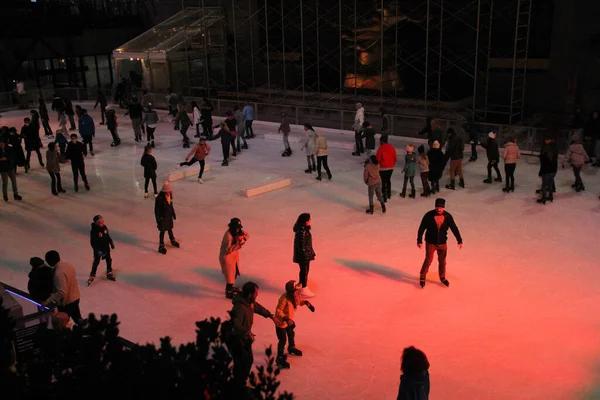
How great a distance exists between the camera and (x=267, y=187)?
1298 cm

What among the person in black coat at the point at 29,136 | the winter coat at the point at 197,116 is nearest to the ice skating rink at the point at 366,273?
the person in black coat at the point at 29,136

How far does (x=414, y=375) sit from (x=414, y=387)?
10cm

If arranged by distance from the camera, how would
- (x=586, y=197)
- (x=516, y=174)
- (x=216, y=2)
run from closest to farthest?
(x=586, y=197), (x=516, y=174), (x=216, y=2)

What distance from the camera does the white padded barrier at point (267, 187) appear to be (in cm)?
1269

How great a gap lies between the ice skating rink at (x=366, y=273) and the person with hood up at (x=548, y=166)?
1.09 feet

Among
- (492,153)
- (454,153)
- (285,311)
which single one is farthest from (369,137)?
(285,311)

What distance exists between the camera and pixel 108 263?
8914 millimetres

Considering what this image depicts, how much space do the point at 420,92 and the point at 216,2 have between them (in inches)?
373

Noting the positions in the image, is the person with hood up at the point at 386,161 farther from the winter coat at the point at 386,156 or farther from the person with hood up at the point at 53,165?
the person with hood up at the point at 53,165

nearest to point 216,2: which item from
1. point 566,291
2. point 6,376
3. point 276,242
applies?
point 276,242

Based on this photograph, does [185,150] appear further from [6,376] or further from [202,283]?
[6,376]

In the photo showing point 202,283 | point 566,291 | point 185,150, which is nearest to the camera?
point 566,291

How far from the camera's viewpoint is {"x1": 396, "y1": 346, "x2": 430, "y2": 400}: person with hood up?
4.42m

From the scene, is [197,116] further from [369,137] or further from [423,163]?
[423,163]
